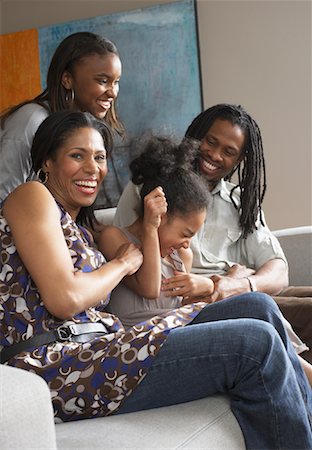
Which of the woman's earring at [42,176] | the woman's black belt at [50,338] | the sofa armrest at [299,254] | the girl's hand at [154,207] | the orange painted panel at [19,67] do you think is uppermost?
the orange painted panel at [19,67]

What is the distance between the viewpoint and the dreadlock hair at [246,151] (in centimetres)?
283

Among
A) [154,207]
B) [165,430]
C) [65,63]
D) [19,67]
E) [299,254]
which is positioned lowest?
[299,254]

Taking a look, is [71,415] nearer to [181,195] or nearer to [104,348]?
[104,348]

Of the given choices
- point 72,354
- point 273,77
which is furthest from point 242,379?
point 273,77

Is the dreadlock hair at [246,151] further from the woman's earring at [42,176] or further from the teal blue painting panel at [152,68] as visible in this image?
the teal blue painting panel at [152,68]

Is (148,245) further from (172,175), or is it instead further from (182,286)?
(172,175)

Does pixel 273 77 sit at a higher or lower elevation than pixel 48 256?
higher

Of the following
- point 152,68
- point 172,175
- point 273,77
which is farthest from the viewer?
point 152,68

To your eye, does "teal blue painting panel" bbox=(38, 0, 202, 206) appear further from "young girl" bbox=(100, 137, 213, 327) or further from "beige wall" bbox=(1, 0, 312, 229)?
"young girl" bbox=(100, 137, 213, 327)

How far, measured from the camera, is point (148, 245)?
2240 mm

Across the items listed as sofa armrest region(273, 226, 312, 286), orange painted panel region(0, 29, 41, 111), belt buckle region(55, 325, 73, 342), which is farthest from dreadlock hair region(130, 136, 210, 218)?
orange painted panel region(0, 29, 41, 111)

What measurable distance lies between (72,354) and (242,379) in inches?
14.2

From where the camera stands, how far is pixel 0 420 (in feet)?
4.34

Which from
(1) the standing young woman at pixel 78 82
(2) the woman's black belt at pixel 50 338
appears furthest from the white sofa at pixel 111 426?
(1) the standing young woman at pixel 78 82
